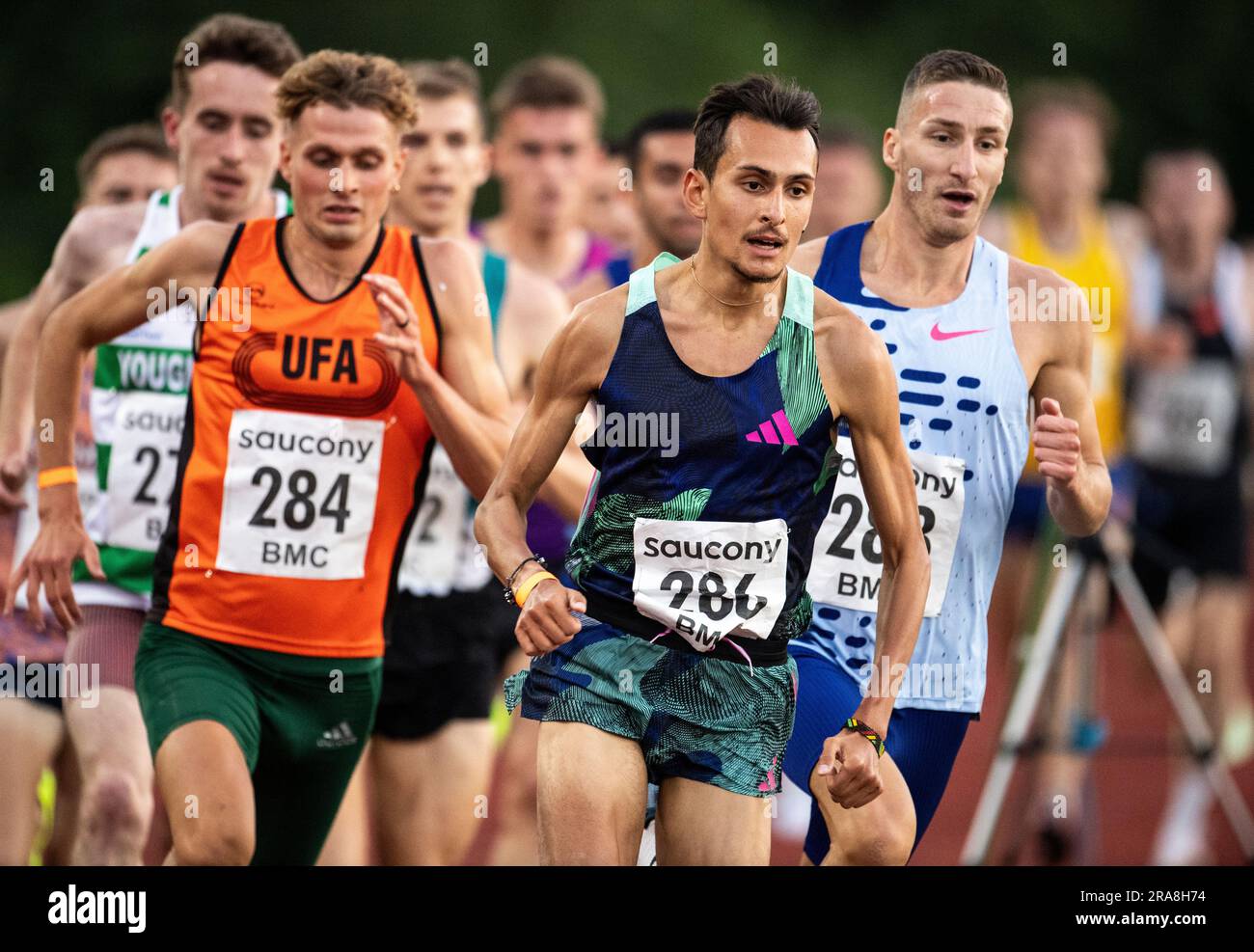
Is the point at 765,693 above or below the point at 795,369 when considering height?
below

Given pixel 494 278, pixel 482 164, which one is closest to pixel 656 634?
pixel 494 278

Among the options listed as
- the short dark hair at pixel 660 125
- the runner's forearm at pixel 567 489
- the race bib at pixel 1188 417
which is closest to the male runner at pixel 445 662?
the runner's forearm at pixel 567 489

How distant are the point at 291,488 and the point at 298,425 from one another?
17 cm

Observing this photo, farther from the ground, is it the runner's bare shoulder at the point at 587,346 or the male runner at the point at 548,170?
the male runner at the point at 548,170

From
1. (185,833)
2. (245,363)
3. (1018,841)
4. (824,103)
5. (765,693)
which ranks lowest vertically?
(1018,841)

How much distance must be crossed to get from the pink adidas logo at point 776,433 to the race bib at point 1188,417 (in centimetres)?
655

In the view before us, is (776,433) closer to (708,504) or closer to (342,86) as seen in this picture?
(708,504)

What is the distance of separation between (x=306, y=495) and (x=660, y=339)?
1312mm

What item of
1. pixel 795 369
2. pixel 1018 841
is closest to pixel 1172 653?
pixel 1018 841

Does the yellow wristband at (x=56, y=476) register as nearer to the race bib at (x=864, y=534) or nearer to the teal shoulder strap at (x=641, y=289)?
the teal shoulder strap at (x=641, y=289)

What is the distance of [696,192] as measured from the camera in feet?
17.2

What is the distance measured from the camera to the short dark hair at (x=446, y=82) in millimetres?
8438

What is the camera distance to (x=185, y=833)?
216 inches
